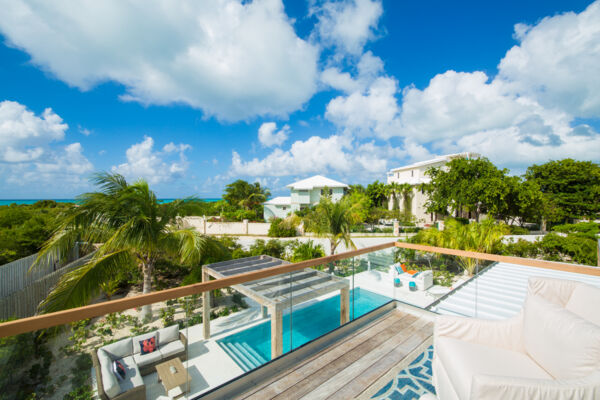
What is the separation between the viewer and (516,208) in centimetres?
1983

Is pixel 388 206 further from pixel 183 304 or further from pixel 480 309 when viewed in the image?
pixel 183 304

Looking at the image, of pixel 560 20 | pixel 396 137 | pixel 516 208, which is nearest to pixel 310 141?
pixel 396 137

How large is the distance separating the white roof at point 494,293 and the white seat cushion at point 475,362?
1509 millimetres

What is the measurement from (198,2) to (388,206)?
24263 mm

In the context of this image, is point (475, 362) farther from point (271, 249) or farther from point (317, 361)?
point (271, 249)

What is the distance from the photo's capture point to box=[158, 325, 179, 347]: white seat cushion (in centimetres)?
177

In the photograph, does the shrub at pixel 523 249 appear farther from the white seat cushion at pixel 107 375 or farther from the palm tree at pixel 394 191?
the palm tree at pixel 394 191

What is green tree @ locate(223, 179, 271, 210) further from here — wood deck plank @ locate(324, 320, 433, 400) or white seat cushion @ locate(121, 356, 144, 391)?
white seat cushion @ locate(121, 356, 144, 391)

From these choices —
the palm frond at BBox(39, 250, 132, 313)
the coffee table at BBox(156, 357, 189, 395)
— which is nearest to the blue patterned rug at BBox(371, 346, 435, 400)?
the coffee table at BBox(156, 357, 189, 395)

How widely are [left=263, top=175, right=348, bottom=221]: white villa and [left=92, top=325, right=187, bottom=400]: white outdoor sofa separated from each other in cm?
2435

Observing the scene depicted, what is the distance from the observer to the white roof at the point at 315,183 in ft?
87.5

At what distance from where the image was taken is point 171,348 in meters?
1.71

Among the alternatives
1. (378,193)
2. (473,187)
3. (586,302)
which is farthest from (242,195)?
(586,302)

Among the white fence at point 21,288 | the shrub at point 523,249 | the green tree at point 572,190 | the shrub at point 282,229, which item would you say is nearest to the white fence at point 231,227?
the shrub at point 282,229
